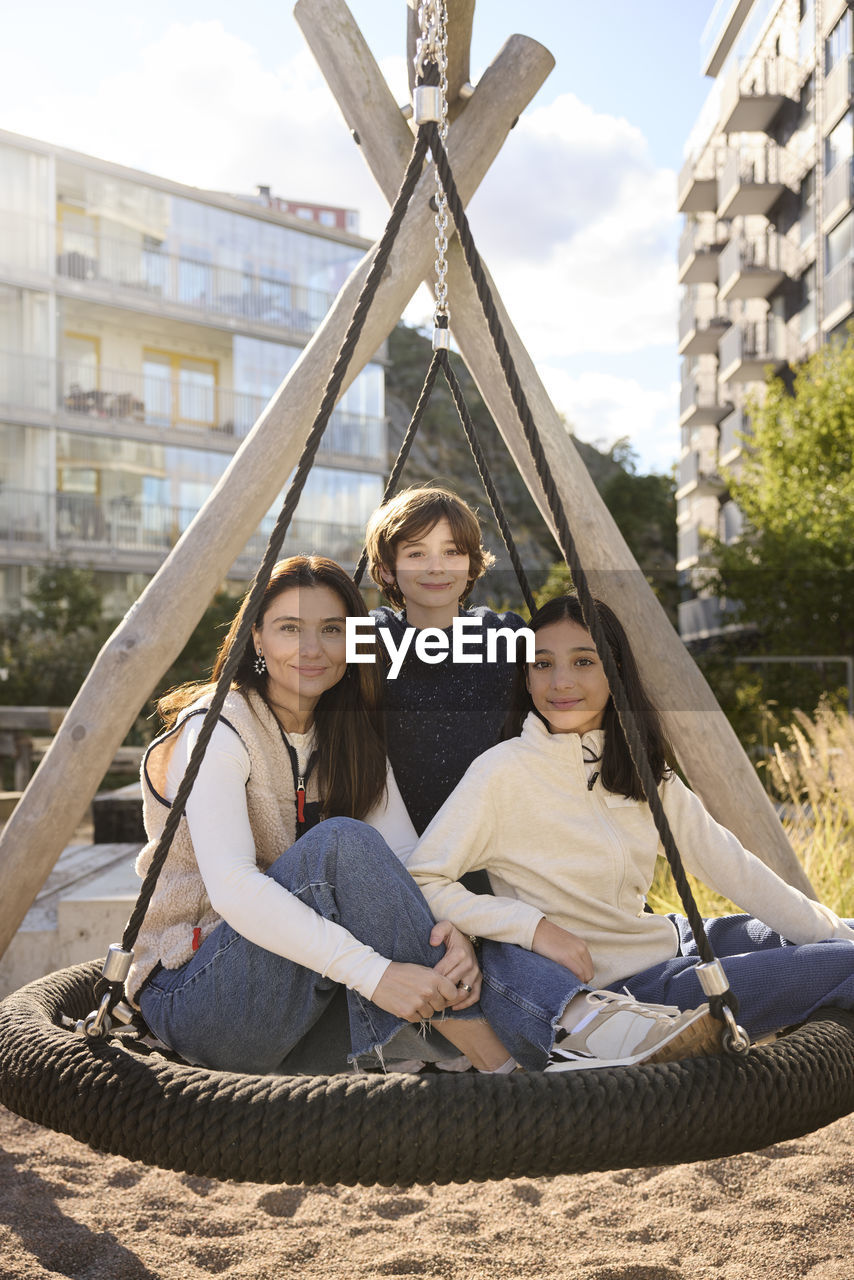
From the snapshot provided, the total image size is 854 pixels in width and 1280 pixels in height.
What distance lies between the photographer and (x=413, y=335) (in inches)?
1437

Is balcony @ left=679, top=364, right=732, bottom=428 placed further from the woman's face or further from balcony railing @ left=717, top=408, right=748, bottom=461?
the woman's face

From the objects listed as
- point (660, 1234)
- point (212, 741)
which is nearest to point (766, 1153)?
point (660, 1234)

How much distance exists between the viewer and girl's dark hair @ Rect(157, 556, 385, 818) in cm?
192

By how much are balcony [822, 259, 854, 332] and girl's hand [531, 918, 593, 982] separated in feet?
53.8

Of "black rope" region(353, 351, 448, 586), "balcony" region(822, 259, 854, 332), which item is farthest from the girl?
"balcony" region(822, 259, 854, 332)

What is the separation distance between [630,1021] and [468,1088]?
0.36 meters

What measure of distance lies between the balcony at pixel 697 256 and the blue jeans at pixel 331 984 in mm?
25748

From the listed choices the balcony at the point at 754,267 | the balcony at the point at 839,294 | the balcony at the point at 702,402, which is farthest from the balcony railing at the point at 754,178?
the balcony at the point at 702,402

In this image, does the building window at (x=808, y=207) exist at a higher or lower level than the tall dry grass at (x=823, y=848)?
higher

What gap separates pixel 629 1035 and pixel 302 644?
81 cm

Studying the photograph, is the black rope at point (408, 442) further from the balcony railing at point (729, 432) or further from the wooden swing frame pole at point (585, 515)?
the balcony railing at point (729, 432)

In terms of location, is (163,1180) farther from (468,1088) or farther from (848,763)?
(848,763)

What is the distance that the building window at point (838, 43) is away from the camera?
1611cm

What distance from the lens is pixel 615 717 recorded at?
194 centimetres
